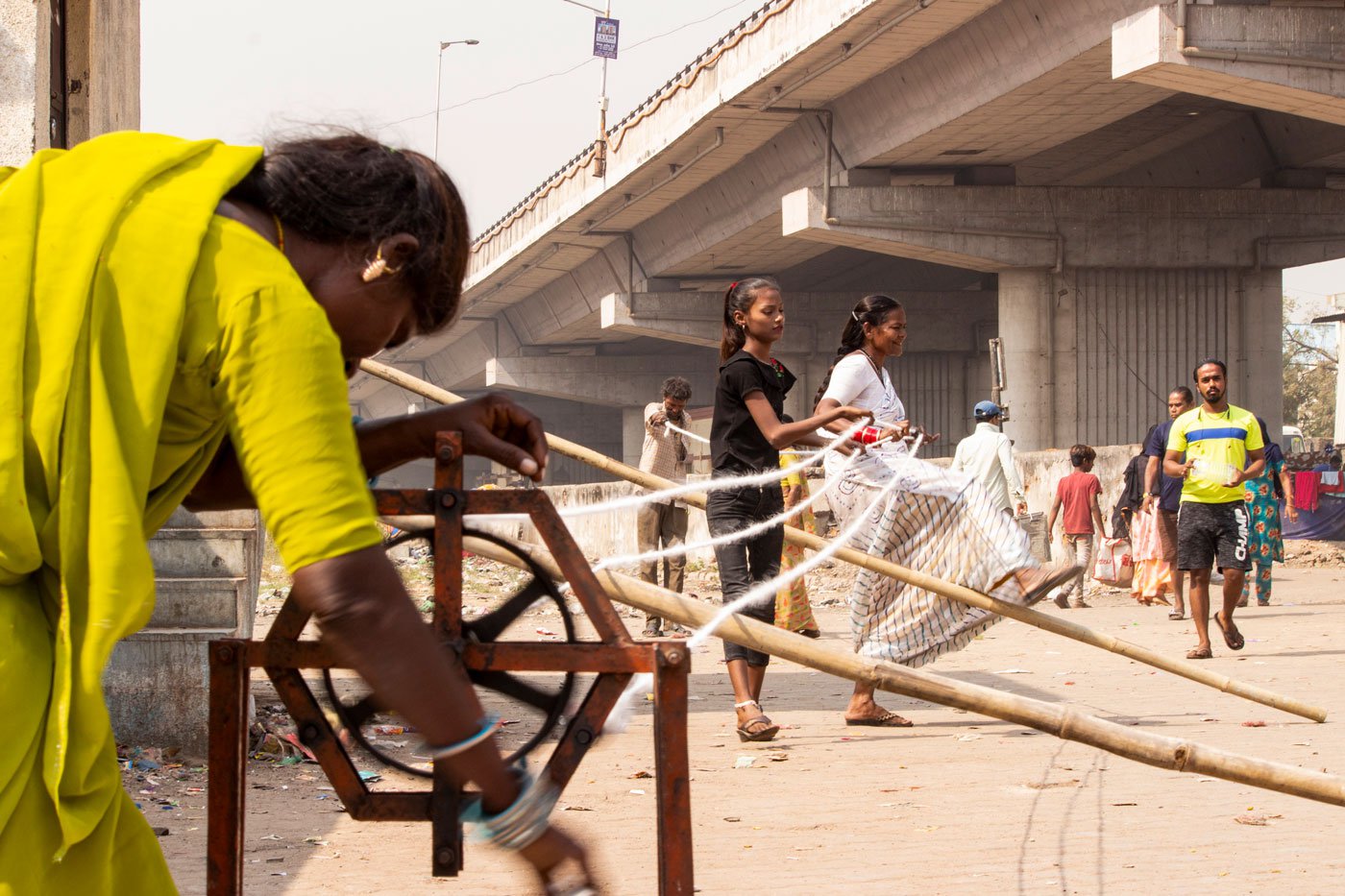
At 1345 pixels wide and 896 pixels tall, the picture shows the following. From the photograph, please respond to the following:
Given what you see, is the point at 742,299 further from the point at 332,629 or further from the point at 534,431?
the point at 332,629

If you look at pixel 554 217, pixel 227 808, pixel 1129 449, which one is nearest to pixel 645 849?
pixel 227 808

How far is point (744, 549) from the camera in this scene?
6.71m

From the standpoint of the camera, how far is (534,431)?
7.81ft

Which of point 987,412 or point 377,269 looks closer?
point 377,269

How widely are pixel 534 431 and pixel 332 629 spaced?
0.84 meters

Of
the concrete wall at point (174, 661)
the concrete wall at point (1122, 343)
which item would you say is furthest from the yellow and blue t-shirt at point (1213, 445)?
the concrete wall at point (1122, 343)

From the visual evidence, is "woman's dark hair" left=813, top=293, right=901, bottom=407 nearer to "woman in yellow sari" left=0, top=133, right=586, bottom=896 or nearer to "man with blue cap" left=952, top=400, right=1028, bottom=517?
"man with blue cap" left=952, top=400, right=1028, bottom=517

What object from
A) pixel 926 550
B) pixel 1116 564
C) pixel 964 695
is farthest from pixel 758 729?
pixel 1116 564

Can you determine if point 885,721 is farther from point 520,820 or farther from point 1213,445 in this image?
point 520,820

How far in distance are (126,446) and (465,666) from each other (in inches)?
33.8

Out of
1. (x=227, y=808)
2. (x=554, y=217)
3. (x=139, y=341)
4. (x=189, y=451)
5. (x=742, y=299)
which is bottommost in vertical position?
(x=227, y=808)

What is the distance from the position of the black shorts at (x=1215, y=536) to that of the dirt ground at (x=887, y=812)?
1288 mm

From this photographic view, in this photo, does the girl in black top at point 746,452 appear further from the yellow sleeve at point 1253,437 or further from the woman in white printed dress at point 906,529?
the yellow sleeve at point 1253,437

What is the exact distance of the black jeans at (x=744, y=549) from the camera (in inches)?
259
